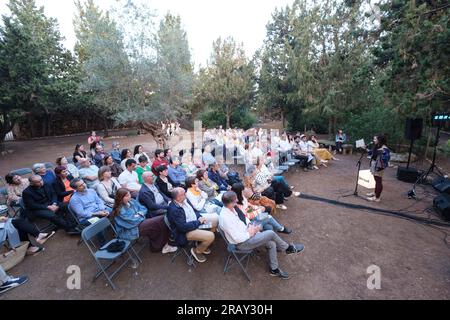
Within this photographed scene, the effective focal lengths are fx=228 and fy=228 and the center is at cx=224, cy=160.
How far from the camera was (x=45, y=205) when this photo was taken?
4.44 meters

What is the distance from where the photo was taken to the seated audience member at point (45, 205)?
4.23m

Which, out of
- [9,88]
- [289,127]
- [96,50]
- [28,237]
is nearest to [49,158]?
[9,88]

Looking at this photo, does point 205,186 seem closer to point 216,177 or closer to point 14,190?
point 216,177

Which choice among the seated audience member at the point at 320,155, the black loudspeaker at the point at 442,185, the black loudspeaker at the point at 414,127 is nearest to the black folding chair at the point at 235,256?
the black loudspeaker at the point at 442,185

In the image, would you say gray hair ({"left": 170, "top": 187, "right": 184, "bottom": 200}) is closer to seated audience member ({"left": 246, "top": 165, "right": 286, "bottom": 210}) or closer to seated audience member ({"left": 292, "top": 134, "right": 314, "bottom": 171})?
seated audience member ({"left": 246, "top": 165, "right": 286, "bottom": 210})

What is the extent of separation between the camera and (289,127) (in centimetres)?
2239


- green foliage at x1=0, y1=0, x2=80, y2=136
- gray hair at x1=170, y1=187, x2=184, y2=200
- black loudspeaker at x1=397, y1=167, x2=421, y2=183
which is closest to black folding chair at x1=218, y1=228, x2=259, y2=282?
gray hair at x1=170, y1=187, x2=184, y2=200

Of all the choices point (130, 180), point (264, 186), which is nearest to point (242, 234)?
point (264, 186)

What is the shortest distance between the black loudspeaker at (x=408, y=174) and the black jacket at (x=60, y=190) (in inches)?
398

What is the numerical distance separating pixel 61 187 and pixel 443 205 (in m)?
8.58

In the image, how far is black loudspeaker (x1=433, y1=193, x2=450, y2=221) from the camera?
514 centimetres

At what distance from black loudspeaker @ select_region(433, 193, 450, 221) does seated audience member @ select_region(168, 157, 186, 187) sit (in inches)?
240
